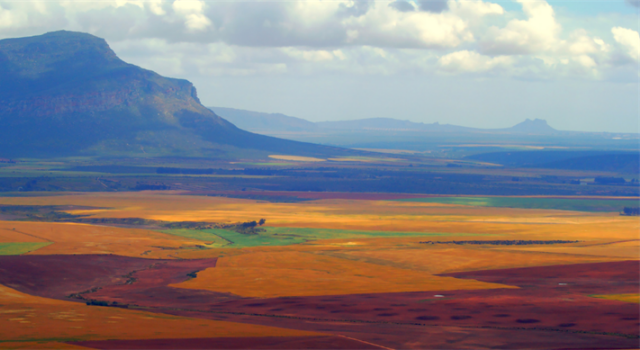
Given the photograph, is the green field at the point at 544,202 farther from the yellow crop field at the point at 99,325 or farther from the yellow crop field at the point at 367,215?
the yellow crop field at the point at 99,325

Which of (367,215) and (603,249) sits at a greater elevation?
(603,249)

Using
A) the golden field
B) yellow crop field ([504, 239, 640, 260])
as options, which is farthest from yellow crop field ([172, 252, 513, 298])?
yellow crop field ([504, 239, 640, 260])

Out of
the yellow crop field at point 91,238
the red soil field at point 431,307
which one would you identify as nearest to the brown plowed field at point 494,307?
the red soil field at point 431,307

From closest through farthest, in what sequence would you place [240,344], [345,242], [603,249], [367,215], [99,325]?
[240,344], [99,325], [603,249], [345,242], [367,215]

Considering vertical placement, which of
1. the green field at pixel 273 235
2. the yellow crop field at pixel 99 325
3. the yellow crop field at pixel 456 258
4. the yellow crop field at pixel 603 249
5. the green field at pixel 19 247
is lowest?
the green field at pixel 273 235

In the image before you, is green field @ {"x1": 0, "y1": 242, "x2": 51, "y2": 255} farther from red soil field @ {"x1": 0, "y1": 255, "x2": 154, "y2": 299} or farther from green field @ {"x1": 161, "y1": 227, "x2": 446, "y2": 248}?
green field @ {"x1": 161, "y1": 227, "x2": 446, "y2": 248}

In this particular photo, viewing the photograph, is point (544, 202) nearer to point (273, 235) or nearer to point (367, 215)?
point (367, 215)

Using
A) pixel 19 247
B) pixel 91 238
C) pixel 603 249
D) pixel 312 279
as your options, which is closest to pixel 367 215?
pixel 603 249
